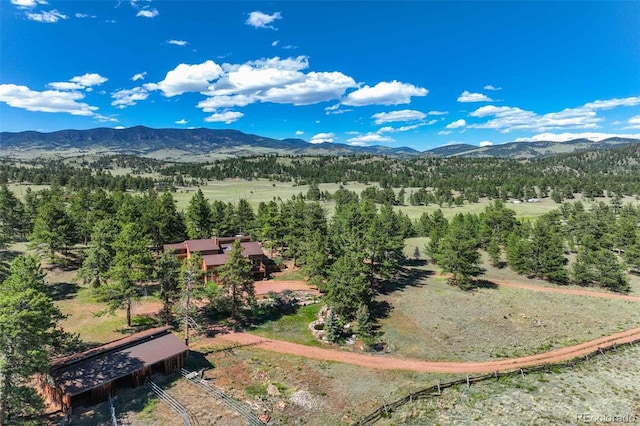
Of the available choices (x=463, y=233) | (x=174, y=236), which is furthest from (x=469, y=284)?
(x=174, y=236)

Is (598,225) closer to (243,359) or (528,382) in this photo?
(528,382)

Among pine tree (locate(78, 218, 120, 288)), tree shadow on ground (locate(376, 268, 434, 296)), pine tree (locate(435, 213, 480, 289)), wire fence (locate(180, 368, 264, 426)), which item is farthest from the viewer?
tree shadow on ground (locate(376, 268, 434, 296))

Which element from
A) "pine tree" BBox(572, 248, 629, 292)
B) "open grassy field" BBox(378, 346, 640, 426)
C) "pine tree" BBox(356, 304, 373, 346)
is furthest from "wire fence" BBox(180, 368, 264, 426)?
"pine tree" BBox(572, 248, 629, 292)

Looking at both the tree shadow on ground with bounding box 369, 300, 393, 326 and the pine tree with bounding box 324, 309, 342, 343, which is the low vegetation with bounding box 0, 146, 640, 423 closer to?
the pine tree with bounding box 324, 309, 342, 343

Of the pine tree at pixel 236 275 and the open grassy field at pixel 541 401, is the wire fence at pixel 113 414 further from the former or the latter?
the open grassy field at pixel 541 401

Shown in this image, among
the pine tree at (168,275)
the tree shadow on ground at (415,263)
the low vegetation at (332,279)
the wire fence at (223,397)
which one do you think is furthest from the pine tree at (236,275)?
the tree shadow on ground at (415,263)

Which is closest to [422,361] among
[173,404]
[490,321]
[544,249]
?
[490,321]
